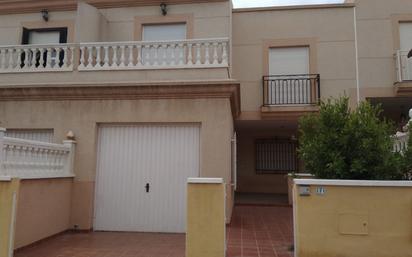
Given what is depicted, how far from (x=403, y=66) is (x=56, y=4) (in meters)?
12.1

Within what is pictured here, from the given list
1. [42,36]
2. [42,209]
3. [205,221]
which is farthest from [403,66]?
[42,36]

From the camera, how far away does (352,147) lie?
6.11m

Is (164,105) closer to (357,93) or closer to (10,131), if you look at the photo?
(10,131)

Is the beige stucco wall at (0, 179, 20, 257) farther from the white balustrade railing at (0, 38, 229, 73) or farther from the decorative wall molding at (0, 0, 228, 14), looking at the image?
the decorative wall molding at (0, 0, 228, 14)

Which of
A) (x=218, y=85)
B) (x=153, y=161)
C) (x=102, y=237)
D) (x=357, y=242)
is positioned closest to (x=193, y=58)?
(x=218, y=85)

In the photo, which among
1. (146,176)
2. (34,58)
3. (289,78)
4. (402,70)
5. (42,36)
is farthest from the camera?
(289,78)

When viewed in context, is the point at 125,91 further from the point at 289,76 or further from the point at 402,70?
the point at 402,70

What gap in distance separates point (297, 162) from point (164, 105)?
895 cm

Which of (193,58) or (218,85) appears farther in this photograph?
(193,58)

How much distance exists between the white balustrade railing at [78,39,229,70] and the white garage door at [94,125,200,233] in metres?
1.57

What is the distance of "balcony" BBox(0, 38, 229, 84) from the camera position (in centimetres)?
902

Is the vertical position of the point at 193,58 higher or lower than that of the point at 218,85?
higher

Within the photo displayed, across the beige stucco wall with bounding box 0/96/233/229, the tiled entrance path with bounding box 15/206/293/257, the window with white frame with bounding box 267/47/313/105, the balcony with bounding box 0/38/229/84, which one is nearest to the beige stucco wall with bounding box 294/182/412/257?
the tiled entrance path with bounding box 15/206/293/257

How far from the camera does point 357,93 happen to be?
13.1 metres
